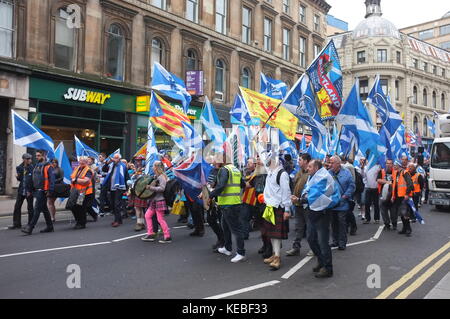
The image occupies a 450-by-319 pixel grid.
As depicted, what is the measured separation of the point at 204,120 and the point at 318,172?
17.5 feet

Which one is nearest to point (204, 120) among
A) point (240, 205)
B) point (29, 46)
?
point (240, 205)

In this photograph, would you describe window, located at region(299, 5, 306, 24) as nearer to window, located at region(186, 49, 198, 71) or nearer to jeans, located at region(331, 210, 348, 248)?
window, located at region(186, 49, 198, 71)

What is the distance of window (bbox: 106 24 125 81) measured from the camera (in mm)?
19906

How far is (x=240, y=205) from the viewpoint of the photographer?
6.97 metres

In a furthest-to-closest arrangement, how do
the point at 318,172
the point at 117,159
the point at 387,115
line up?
the point at 387,115, the point at 117,159, the point at 318,172

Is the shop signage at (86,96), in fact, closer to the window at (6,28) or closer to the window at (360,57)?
the window at (6,28)

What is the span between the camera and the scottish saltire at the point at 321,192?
223 inches

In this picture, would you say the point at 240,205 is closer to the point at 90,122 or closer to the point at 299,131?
Result: the point at 90,122

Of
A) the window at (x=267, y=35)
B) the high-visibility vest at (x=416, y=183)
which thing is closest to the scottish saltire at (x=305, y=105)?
the high-visibility vest at (x=416, y=183)

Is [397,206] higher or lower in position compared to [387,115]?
lower

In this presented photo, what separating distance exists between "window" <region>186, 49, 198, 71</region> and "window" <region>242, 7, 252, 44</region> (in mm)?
4983
